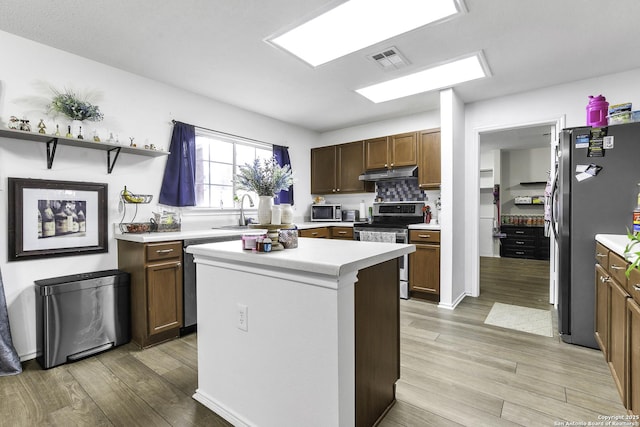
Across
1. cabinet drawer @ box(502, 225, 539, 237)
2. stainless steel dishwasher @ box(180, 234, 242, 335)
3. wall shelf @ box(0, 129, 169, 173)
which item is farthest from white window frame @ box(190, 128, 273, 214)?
cabinet drawer @ box(502, 225, 539, 237)

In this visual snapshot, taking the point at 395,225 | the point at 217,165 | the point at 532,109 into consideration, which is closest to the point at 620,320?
the point at 395,225

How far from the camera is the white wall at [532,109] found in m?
3.05

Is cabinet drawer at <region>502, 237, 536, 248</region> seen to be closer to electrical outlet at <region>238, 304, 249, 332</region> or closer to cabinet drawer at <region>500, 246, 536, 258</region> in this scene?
cabinet drawer at <region>500, 246, 536, 258</region>

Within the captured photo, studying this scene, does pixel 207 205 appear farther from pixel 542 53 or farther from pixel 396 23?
pixel 542 53

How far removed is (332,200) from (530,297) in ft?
10.5

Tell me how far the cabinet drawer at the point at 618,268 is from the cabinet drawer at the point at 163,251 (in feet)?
10.2

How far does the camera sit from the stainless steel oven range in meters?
3.87

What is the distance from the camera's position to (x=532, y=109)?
3.49m

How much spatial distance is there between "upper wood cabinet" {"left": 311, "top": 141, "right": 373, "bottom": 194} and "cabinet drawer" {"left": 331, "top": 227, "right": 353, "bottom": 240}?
2.32 feet

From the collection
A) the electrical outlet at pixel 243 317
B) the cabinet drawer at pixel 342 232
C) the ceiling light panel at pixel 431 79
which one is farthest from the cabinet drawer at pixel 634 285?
the cabinet drawer at pixel 342 232

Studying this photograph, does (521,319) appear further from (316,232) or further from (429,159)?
(316,232)

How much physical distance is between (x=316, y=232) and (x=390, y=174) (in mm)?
1376

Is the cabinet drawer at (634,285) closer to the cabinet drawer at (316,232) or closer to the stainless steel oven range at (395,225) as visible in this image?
the stainless steel oven range at (395,225)

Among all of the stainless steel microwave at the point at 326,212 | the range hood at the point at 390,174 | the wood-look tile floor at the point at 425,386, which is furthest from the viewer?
the stainless steel microwave at the point at 326,212
